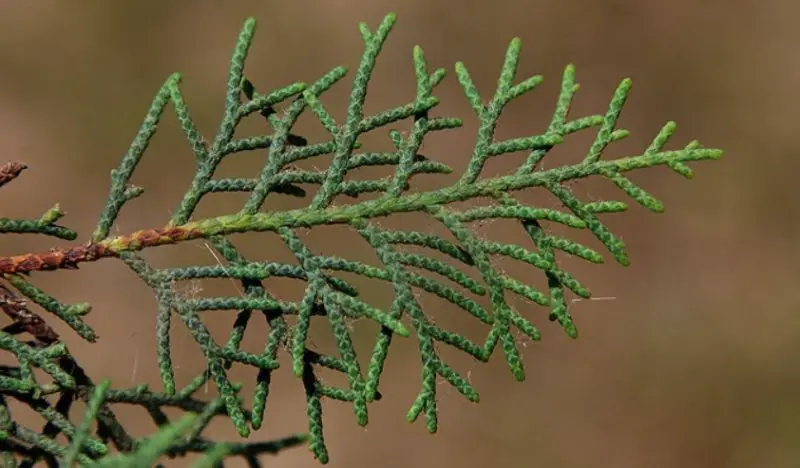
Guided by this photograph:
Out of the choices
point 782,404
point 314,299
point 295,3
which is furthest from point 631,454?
point 314,299

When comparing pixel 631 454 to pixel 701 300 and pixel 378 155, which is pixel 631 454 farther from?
pixel 378 155

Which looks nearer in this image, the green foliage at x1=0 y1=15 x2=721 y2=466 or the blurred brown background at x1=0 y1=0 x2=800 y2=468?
→ the green foliage at x1=0 y1=15 x2=721 y2=466

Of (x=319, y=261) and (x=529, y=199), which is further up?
(x=529, y=199)

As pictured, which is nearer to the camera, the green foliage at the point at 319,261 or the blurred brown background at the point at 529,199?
the green foliage at the point at 319,261
